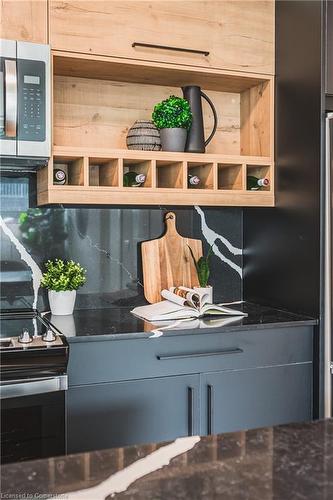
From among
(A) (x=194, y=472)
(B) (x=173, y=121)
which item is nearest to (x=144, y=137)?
(B) (x=173, y=121)

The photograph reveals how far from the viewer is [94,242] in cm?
248

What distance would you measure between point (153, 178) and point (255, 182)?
531mm

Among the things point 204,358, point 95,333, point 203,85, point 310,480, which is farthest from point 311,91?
point 310,480

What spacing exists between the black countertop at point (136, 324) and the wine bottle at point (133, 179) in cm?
54

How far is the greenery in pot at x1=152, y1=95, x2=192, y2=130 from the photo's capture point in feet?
7.52

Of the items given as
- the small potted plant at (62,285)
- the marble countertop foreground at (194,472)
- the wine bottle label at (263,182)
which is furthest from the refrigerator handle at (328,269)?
the marble countertop foreground at (194,472)

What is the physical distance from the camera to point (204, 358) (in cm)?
202

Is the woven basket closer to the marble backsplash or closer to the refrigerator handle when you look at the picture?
the marble backsplash

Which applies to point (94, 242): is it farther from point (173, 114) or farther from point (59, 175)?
point (173, 114)

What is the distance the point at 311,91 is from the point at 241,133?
1.79ft

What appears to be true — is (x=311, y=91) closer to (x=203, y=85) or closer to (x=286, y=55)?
(x=286, y=55)

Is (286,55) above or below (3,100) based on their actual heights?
above

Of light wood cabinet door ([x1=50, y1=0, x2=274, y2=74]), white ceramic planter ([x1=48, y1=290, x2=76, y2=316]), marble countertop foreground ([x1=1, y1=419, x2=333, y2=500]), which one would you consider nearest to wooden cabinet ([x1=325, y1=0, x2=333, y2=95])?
light wood cabinet door ([x1=50, y1=0, x2=274, y2=74])

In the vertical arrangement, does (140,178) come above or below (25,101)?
below
